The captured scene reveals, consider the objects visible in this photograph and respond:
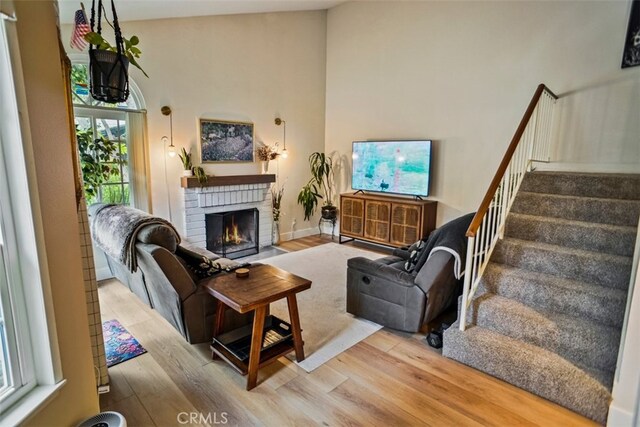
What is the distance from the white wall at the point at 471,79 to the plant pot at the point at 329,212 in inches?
19.1

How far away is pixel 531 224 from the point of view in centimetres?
311

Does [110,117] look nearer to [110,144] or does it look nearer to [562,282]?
[110,144]

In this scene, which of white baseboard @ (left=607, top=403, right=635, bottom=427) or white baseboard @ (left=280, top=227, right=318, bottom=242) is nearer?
white baseboard @ (left=607, top=403, right=635, bottom=427)

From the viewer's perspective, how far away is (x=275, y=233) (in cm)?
595

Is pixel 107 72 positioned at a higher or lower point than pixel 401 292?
higher

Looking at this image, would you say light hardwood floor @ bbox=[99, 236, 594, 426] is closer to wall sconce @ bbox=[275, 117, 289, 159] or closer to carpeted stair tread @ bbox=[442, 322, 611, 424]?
carpeted stair tread @ bbox=[442, 322, 611, 424]

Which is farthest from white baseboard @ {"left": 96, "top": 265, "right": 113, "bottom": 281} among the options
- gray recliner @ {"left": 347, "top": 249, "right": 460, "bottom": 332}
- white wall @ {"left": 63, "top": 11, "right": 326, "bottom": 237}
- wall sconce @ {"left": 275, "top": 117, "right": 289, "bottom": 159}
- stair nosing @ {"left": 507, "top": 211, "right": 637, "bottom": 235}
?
stair nosing @ {"left": 507, "top": 211, "right": 637, "bottom": 235}

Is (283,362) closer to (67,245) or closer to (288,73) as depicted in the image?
(67,245)

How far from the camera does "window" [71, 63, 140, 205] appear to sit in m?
3.83

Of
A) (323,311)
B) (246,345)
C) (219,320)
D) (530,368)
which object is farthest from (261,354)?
(530,368)

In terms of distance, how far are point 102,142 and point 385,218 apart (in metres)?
3.84

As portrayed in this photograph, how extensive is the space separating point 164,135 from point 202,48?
1324 millimetres

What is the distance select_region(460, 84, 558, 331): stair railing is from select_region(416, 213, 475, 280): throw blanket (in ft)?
0.29

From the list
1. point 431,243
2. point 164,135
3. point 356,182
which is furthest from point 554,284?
point 164,135
